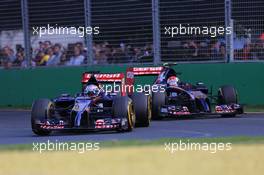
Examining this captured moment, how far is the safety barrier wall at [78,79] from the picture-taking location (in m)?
21.0

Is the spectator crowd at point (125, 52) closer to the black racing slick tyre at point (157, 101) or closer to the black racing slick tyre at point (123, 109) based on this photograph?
the black racing slick tyre at point (157, 101)

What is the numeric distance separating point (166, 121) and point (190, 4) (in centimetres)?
566

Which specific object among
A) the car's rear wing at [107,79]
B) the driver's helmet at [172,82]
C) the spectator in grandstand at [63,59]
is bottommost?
the driver's helmet at [172,82]

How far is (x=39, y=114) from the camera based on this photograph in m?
14.4

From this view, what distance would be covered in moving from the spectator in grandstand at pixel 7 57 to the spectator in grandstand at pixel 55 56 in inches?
55.7

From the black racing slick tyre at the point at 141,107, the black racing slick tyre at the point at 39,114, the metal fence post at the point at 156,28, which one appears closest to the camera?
the black racing slick tyre at the point at 39,114

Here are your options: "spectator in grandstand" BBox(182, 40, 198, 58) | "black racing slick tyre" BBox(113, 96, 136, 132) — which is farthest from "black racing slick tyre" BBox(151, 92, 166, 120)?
"spectator in grandstand" BBox(182, 40, 198, 58)

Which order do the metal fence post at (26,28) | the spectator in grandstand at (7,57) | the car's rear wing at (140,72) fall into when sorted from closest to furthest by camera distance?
the car's rear wing at (140,72) < the metal fence post at (26,28) < the spectator in grandstand at (7,57)

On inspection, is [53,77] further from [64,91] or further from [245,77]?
[245,77]

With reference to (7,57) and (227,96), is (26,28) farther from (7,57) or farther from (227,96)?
(227,96)

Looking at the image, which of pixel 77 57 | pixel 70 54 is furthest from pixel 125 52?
pixel 70 54

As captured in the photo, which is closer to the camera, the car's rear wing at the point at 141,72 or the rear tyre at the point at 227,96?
the rear tyre at the point at 227,96

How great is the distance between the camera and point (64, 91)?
77.9 ft

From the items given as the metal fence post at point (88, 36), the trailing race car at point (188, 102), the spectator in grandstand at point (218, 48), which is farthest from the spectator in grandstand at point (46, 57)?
the trailing race car at point (188, 102)
